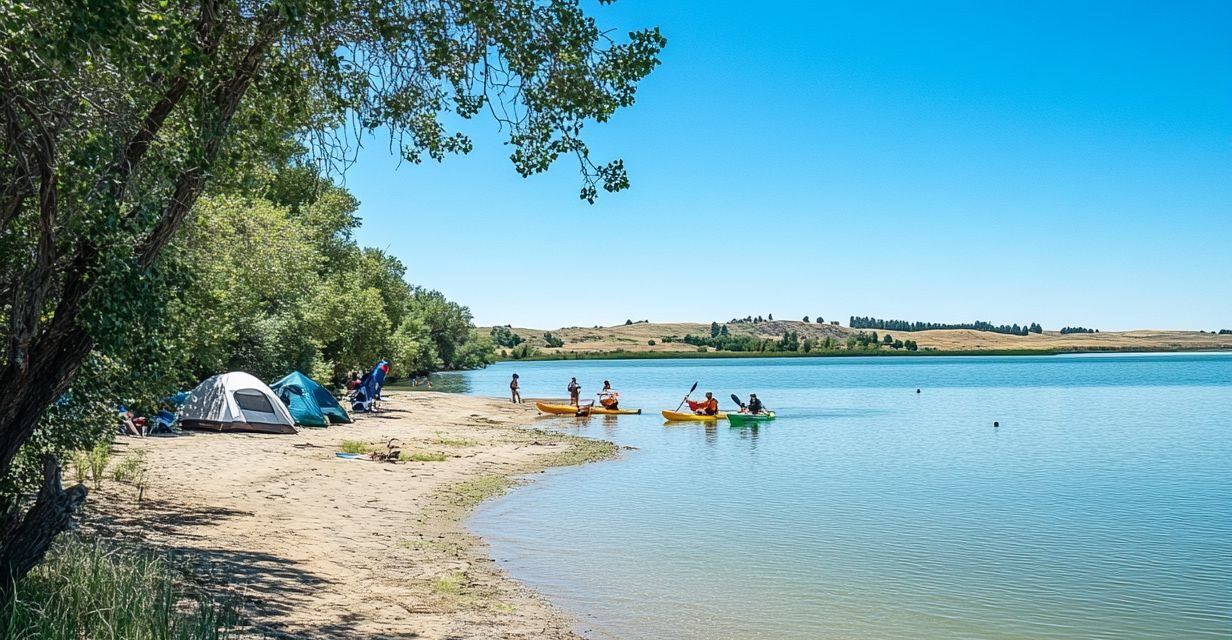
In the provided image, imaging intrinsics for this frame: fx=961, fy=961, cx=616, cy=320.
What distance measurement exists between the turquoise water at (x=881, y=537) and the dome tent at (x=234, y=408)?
8542mm

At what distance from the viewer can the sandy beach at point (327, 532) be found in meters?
9.66

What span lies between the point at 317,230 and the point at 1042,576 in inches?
1403

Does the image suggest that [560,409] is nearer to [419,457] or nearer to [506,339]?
[419,457]

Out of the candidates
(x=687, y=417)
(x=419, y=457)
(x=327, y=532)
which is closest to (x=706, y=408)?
(x=687, y=417)

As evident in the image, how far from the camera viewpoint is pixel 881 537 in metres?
16.3

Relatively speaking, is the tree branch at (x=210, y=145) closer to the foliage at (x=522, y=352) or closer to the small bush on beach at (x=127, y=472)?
the small bush on beach at (x=127, y=472)

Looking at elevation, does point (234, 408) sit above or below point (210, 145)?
below

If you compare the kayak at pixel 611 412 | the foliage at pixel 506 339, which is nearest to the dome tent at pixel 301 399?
the kayak at pixel 611 412

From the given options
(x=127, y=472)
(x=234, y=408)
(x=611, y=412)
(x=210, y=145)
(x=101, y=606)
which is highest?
(x=210, y=145)

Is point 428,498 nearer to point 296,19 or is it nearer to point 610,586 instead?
point 610,586

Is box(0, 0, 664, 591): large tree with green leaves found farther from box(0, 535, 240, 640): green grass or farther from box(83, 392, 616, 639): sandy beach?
box(83, 392, 616, 639): sandy beach

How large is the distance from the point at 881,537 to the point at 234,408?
54.9ft

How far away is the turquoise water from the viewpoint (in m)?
Result: 11.5

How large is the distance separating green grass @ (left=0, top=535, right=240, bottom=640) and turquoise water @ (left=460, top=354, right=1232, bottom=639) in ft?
14.0
